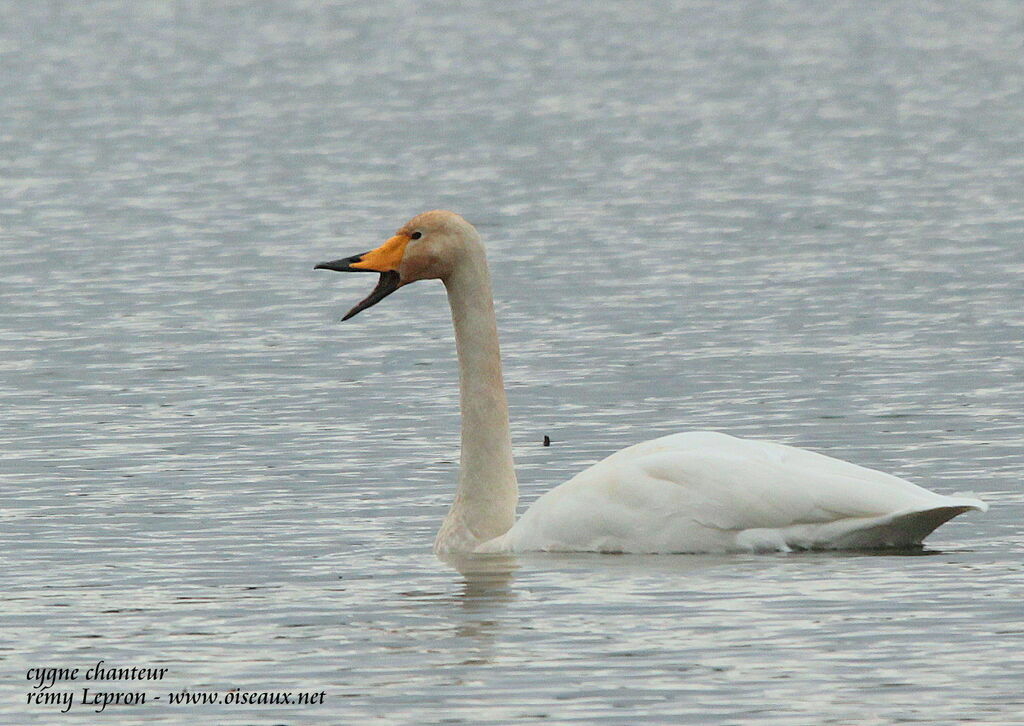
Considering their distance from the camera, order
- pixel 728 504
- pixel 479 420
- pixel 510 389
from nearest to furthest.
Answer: pixel 728 504
pixel 479 420
pixel 510 389

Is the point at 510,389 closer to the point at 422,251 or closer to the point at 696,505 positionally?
the point at 422,251

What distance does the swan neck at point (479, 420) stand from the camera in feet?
43.1

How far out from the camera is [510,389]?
18031mm

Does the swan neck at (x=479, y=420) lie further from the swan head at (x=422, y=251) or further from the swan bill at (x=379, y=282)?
the swan bill at (x=379, y=282)

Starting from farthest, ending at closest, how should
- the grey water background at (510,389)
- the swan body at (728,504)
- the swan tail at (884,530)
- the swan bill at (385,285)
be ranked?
the swan bill at (385,285)
the swan body at (728,504)
the swan tail at (884,530)
the grey water background at (510,389)

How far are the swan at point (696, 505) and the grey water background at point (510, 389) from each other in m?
0.18

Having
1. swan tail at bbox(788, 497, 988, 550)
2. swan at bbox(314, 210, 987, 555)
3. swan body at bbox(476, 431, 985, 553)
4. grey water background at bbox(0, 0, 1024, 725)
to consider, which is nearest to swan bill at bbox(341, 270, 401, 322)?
swan at bbox(314, 210, 987, 555)

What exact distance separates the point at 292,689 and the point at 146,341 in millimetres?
11008

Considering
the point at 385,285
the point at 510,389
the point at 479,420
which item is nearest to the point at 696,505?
the point at 479,420

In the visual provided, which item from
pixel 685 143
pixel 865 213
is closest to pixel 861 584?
pixel 865 213

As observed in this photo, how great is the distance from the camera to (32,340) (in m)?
20.8

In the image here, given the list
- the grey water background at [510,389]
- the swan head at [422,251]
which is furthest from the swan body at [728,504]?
the swan head at [422,251]

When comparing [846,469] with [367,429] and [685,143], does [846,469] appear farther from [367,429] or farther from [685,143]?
[685,143]

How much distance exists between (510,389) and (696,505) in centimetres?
586
